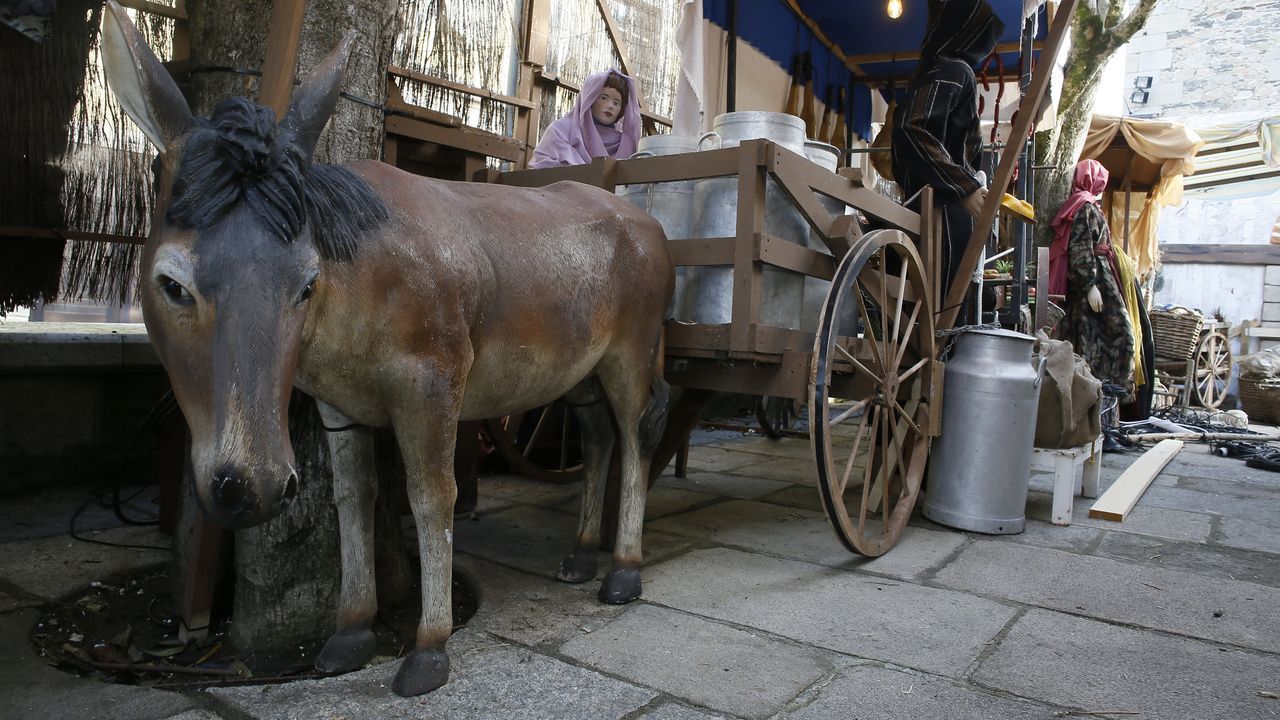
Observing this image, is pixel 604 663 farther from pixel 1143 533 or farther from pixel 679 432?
pixel 1143 533

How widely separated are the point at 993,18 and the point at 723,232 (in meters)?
2.32

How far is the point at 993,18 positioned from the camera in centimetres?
448

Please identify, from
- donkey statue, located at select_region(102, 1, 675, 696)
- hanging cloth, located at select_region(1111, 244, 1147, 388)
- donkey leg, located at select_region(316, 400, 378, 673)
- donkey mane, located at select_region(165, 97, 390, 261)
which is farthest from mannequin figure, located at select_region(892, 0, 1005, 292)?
hanging cloth, located at select_region(1111, 244, 1147, 388)

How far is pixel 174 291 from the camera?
177 cm

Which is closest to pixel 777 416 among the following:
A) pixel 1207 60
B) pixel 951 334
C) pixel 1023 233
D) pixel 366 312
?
pixel 1023 233

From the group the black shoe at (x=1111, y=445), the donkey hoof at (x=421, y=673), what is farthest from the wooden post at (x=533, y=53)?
the black shoe at (x=1111, y=445)

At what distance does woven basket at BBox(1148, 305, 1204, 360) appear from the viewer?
1097cm

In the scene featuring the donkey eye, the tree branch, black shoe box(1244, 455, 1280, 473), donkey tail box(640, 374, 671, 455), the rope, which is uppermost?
the tree branch

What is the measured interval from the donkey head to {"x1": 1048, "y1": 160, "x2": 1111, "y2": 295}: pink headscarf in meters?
8.29

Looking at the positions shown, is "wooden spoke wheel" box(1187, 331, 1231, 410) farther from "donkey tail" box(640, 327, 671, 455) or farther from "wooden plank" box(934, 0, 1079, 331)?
"donkey tail" box(640, 327, 671, 455)

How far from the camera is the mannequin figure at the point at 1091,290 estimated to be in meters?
8.00

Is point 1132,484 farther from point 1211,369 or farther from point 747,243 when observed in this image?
point 1211,369

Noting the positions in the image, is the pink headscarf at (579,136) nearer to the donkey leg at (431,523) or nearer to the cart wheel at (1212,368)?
the donkey leg at (431,523)

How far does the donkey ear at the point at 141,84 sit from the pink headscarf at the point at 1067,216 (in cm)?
840
